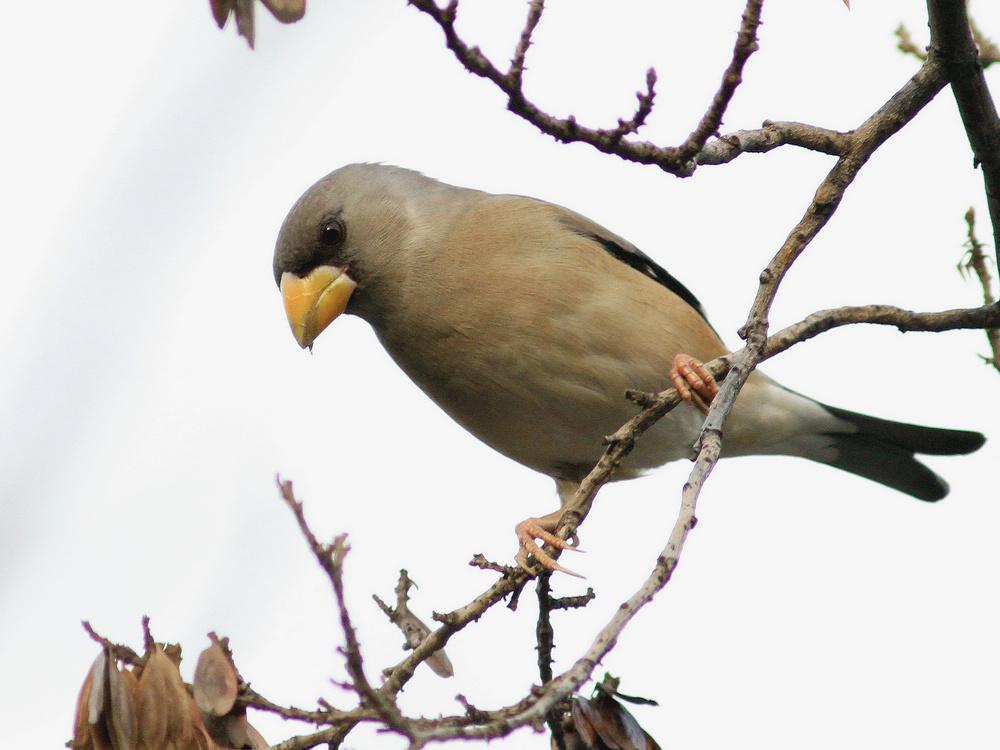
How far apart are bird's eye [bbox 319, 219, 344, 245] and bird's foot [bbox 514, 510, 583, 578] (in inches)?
55.5

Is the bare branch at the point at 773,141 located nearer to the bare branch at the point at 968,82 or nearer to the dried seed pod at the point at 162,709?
the bare branch at the point at 968,82

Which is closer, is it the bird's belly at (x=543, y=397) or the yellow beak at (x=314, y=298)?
the bird's belly at (x=543, y=397)

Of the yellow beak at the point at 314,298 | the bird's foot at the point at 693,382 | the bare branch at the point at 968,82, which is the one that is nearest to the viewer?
the bare branch at the point at 968,82

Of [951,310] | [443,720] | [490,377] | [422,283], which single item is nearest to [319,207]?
[422,283]

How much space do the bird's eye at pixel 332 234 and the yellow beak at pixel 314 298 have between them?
0.35ft

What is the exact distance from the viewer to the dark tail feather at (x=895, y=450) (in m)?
4.77

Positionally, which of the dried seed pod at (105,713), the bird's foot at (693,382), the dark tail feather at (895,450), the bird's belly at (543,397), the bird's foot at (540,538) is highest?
the dark tail feather at (895,450)

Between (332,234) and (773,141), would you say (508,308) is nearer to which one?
(332,234)

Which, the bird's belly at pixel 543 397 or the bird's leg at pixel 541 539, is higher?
the bird's belly at pixel 543 397

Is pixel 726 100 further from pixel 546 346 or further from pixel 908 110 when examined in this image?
pixel 546 346

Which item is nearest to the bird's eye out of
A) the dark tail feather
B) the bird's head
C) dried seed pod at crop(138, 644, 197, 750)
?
the bird's head

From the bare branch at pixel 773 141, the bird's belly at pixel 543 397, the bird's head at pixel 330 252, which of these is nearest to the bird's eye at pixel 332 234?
the bird's head at pixel 330 252

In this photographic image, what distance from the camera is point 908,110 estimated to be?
2883 mm

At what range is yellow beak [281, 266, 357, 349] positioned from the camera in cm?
393
